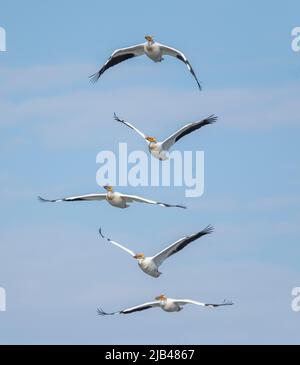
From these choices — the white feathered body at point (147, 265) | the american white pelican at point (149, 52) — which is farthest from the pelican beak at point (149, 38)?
the white feathered body at point (147, 265)

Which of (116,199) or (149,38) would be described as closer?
(116,199)

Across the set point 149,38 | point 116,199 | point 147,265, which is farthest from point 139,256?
point 149,38

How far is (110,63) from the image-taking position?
70625 mm

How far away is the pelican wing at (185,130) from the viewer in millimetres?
66750

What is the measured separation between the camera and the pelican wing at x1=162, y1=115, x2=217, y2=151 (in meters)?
66.8

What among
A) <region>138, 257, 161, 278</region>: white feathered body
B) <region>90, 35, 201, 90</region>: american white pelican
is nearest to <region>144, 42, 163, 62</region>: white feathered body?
<region>90, 35, 201, 90</region>: american white pelican

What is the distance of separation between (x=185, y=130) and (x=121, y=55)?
15.4 feet

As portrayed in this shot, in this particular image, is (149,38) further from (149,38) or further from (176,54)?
(176,54)

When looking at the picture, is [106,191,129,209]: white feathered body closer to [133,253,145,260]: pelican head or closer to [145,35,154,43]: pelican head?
[133,253,145,260]: pelican head

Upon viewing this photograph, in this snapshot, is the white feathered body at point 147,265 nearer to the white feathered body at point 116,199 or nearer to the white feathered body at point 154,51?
the white feathered body at point 116,199

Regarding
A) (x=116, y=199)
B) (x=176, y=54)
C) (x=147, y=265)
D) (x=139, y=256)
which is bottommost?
(x=147, y=265)

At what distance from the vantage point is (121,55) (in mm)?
69938
